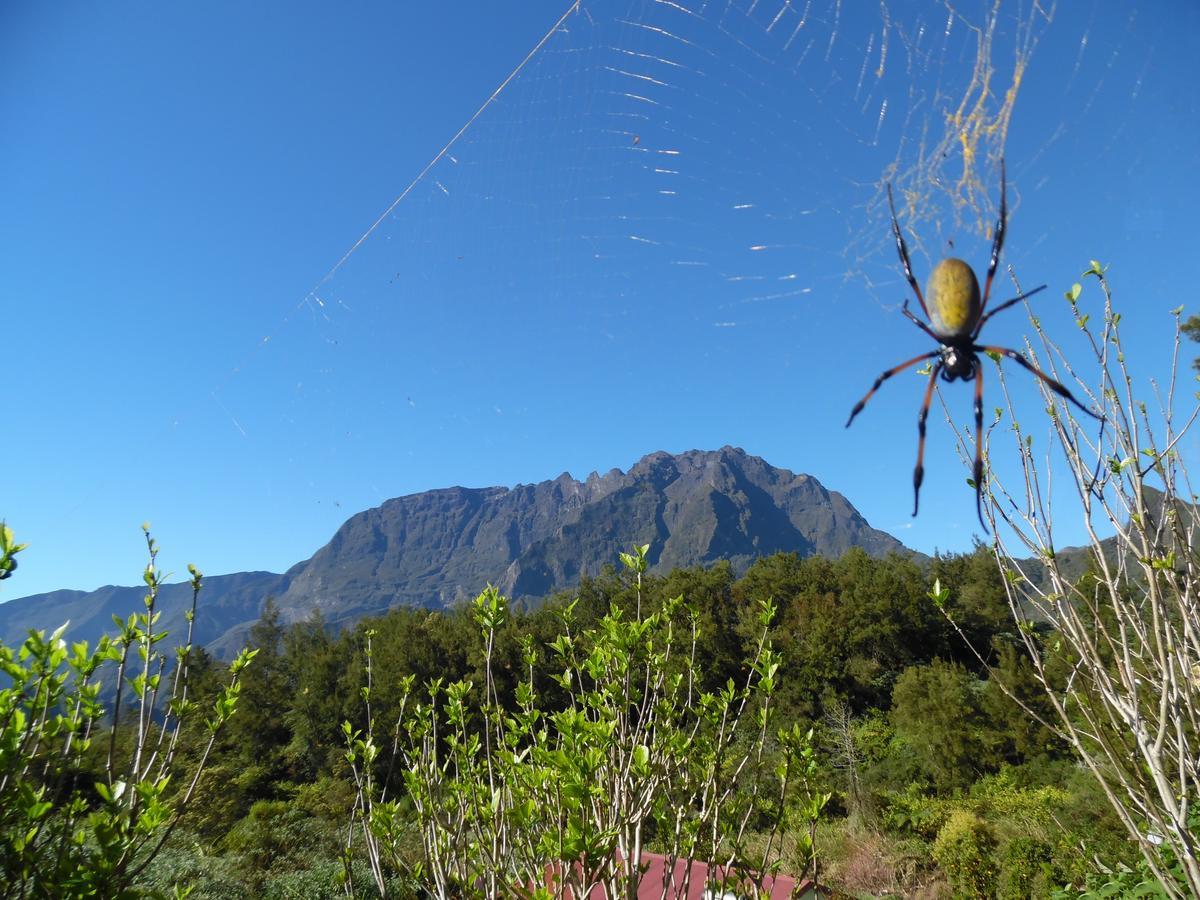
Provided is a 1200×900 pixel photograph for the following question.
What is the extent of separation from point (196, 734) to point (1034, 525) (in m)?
23.2

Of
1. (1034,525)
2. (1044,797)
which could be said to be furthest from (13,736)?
(1044,797)

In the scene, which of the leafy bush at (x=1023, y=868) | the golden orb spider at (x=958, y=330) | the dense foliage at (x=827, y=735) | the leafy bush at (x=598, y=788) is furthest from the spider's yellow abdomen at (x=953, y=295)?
the leafy bush at (x=1023, y=868)

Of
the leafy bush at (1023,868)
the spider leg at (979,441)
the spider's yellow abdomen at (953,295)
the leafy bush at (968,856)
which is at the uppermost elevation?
the spider's yellow abdomen at (953,295)

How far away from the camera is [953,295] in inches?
89.0

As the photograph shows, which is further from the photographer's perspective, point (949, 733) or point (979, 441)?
point (949, 733)

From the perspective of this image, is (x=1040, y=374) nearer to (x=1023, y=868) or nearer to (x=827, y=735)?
(x=1023, y=868)

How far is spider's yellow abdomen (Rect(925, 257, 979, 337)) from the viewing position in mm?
2262

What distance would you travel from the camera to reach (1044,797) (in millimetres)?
14766

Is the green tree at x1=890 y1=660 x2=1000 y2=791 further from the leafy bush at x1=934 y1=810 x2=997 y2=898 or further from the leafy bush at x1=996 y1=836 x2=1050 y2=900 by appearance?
the leafy bush at x1=996 y1=836 x2=1050 y2=900

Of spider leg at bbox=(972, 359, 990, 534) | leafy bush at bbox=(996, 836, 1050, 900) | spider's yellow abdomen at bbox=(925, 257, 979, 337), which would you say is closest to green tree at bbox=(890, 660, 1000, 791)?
leafy bush at bbox=(996, 836, 1050, 900)

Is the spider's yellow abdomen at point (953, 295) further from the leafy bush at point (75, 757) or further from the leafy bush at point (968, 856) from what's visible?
the leafy bush at point (968, 856)

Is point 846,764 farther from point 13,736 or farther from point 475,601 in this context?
point 13,736

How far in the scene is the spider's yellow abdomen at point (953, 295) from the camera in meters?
2.26

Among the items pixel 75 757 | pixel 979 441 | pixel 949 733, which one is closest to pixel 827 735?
pixel 949 733
